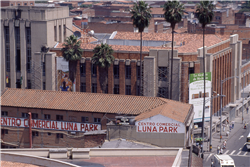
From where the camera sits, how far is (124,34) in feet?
356

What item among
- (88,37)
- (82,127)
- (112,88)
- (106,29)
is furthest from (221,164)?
(106,29)

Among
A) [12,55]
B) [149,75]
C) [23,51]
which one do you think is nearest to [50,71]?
[23,51]

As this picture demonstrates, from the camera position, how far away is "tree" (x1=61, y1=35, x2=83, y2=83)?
85.8 meters

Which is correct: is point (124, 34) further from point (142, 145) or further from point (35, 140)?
point (142, 145)

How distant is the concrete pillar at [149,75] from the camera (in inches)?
3236

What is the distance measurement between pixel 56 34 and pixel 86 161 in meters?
56.2

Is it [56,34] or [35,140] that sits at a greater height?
[56,34]

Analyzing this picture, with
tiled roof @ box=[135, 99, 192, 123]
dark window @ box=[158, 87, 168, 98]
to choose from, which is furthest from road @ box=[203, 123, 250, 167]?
dark window @ box=[158, 87, 168, 98]

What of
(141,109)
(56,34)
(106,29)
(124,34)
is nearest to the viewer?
(141,109)

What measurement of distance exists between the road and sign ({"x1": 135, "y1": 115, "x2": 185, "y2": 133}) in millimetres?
12036

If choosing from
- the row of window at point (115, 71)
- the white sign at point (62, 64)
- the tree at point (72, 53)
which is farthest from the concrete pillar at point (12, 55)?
the row of window at point (115, 71)

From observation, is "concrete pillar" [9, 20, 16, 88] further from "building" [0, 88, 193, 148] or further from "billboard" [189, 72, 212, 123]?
"billboard" [189, 72, 212, 123]

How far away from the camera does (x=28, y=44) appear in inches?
3548

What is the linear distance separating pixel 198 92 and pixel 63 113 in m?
27.0
